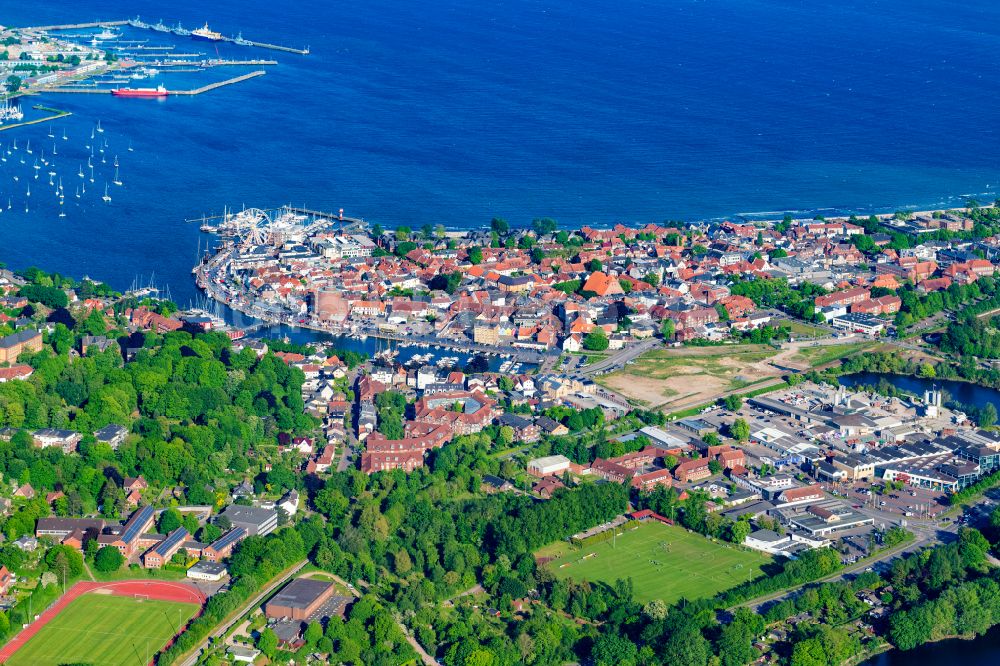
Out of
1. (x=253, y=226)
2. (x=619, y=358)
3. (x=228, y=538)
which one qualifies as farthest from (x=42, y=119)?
(x=228, y=538)

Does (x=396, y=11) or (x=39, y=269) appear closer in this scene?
(x=39, y=269)

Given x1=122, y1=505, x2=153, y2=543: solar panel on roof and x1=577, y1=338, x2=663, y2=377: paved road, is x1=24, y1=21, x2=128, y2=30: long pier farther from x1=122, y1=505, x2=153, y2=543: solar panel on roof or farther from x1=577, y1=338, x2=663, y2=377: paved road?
x1=122, y1=505, x2=153, y2=543: solar panel on roof

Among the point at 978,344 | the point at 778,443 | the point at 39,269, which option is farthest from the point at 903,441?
the point at 39,269

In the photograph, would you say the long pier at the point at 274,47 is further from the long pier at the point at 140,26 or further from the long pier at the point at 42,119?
the long pier at the point at 42,119

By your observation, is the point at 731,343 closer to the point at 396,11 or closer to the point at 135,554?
the point at 135,554

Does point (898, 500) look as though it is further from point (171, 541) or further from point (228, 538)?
point (171, 541)

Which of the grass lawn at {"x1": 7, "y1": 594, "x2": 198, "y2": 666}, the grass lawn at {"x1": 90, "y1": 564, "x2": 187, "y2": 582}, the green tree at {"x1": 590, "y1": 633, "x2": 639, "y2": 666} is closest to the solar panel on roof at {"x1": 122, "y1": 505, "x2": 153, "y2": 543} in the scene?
the grass lawn at {"x1": 90, "y1": 564, "x2": 187, "y2": 582}

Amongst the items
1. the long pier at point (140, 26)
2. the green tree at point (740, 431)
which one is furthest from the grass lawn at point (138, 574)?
the long pier at point (140, 26)
